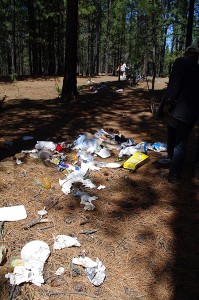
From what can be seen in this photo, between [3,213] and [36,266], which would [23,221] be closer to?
[3,213]

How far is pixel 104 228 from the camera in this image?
2.87m

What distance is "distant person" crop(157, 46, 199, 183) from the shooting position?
338 cm

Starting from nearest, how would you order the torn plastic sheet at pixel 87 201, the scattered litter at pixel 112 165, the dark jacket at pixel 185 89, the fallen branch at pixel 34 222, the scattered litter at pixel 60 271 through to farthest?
the scattered litter at pixel 60 271, the fallen branch at pixel 34 222, the torn plastic sheet at pixel 87 201, the dark jacket at pixel 185 89, the scattered litter at pixel 112 165

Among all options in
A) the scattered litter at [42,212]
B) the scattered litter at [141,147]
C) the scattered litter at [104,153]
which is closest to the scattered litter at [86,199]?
the scattered litter at [42,212]

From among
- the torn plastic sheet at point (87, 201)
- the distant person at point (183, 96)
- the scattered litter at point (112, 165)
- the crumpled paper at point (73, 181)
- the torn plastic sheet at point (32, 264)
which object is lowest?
the torn plastic sheet at point (32, 264)

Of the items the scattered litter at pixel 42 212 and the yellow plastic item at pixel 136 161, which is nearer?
the scattered litter at pixel 42 212

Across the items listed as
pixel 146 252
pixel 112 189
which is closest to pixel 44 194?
pixel 112 189

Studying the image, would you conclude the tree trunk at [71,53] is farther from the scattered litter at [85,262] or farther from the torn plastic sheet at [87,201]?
the scattered litter at [85,262]

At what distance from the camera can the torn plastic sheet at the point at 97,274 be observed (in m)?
2.25

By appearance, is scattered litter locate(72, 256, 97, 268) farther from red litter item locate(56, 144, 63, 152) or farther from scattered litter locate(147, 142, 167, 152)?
scattered litter locate(147, 142, 167, 152)

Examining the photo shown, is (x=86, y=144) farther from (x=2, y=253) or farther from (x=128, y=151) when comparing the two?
(x=2, y=253)

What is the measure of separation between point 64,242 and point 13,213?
29.9 inches

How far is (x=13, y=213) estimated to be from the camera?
3.03 metres

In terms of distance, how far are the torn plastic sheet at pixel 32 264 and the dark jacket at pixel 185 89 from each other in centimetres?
228
